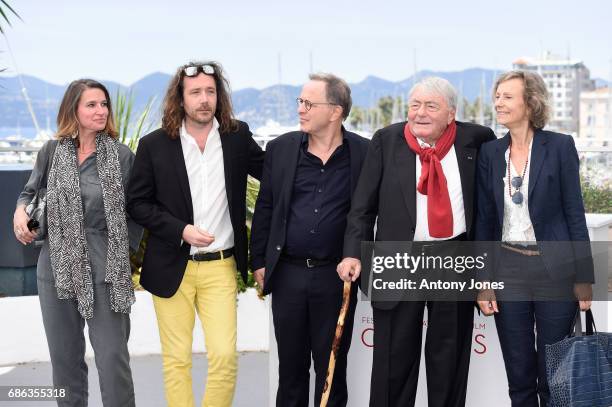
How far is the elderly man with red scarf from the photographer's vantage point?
12.8 ft

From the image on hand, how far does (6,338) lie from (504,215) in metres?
3.98

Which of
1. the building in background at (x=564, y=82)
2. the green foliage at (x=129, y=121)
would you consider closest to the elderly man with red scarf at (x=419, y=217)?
the green foliage at (x=129, y=121)

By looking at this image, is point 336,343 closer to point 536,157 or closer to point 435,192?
point 435,192

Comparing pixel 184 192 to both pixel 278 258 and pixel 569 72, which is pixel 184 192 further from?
pixel 569 72

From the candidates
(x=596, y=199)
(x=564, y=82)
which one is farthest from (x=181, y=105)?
(x=564, y=82)

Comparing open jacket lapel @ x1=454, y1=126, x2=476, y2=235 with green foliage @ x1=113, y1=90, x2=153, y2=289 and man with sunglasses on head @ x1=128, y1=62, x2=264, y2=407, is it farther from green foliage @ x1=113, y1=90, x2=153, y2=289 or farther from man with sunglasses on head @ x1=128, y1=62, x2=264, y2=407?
green foliage @ x1=113, y1=90, x2=153, y2=289

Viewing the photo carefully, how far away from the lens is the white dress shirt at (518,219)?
150 inches

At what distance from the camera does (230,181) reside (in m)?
4.20

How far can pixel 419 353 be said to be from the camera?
405 cm

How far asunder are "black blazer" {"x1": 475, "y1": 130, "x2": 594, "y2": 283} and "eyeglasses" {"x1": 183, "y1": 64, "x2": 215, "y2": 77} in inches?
56.2

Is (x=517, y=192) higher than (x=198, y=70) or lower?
lower

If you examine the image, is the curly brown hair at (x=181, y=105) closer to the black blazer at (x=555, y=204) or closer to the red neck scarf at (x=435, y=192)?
the red neck scarf at (x=435, y=192)

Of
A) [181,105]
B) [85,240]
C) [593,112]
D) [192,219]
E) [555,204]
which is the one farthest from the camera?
[593,112]

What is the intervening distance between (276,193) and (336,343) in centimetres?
77
